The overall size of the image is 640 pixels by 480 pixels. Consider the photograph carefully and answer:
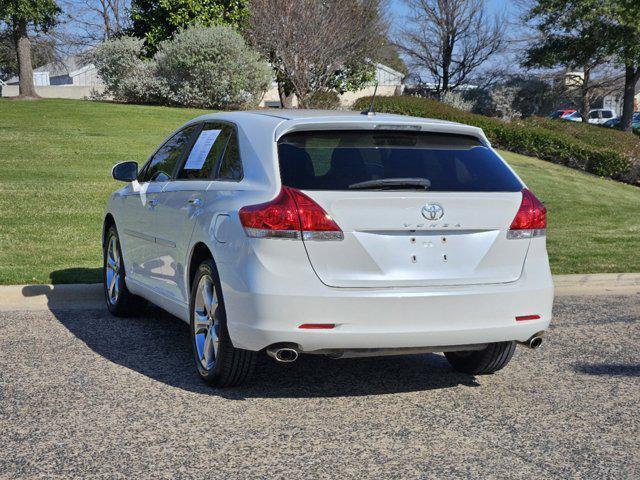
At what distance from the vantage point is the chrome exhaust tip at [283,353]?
5219mm

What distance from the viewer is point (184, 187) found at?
650 centimetres

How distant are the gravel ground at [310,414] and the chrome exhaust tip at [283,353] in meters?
0.33

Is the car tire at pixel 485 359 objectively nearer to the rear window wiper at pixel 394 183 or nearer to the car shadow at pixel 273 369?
the car shadow at pixel 273 369

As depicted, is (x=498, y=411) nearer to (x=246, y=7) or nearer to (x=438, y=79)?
(x=246, y=7)

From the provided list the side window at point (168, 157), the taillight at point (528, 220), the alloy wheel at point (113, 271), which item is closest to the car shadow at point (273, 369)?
the alloy wheel at point (113, 271)

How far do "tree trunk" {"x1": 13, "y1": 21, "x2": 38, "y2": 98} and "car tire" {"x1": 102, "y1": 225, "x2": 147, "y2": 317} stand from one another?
30.4m

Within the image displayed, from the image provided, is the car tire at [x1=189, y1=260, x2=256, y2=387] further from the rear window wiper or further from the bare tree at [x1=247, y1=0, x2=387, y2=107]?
the bare tree at [x1=247, y1=0, x2=387, y2=107]

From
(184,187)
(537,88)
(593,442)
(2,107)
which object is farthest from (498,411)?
(537,88)

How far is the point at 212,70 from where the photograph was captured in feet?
97.8

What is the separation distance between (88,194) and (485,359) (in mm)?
10816

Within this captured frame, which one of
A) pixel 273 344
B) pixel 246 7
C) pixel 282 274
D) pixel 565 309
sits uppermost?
pixel 246 7

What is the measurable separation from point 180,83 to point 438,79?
27750mm

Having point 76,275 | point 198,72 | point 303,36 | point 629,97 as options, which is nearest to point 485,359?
point 76,275

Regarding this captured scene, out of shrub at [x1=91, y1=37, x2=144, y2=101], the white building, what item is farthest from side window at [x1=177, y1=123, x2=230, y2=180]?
the white building
